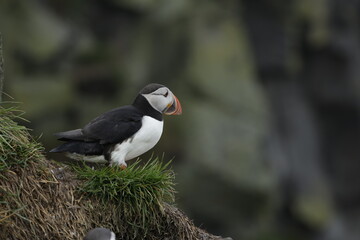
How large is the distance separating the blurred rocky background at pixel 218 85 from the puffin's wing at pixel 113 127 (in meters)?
9.75

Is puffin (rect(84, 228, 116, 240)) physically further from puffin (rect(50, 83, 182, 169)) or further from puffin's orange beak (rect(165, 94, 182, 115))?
puffin's orange beak (rect(165, 94, 182, 115))

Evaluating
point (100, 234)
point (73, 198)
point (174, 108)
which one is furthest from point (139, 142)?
point (100, 234)

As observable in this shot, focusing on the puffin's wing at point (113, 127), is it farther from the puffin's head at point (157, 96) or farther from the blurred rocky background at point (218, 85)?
the blurred rocky background at point (218, 85)

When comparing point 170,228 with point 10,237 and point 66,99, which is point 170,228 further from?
point 66,99

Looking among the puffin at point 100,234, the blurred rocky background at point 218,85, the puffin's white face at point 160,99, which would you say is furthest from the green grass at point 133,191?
the blurred rocky background at point 218,85

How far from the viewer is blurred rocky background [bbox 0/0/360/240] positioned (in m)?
18.4

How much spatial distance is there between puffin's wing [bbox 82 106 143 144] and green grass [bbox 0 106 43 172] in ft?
2.81

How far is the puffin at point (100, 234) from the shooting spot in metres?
5.88

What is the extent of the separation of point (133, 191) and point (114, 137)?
2.61 feet

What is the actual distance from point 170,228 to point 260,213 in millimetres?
13000

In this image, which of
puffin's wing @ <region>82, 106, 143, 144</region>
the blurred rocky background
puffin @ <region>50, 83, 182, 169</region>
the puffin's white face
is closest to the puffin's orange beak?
the puffin's white face

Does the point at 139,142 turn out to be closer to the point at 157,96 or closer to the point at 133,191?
the point at 157,96

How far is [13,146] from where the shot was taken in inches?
235

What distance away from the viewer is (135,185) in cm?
A: 639
